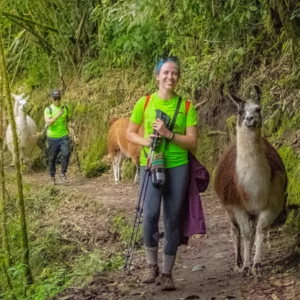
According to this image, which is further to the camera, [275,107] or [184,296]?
[275,107]

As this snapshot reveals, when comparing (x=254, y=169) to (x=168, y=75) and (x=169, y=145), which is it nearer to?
(x=169, y=145)

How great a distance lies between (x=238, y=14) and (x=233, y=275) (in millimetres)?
4611

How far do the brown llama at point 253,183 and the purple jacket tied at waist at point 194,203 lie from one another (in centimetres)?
42

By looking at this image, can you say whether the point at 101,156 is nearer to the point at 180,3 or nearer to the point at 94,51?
the point at 94,51

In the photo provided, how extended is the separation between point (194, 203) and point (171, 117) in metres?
0.73

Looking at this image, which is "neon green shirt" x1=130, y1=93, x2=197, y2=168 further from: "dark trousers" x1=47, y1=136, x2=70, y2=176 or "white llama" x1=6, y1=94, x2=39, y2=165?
"white llama" x1=6, y1=94, x2=39, y2=165

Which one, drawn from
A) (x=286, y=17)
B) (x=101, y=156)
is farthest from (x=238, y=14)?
(x=101, y=156)

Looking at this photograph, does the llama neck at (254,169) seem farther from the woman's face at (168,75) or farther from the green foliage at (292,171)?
the green foliage at (292,171)

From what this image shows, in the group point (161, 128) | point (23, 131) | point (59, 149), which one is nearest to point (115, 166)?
point (59, 149)

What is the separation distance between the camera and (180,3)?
10477 millimetres

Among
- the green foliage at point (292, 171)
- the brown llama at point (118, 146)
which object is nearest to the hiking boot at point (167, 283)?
the green foliage at point (292, 171)

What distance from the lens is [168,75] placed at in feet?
18.8

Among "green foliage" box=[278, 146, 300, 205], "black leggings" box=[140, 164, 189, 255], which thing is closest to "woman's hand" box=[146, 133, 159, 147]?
"black leggings" box=[140, 164, 189, 255]

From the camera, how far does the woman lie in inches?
226
